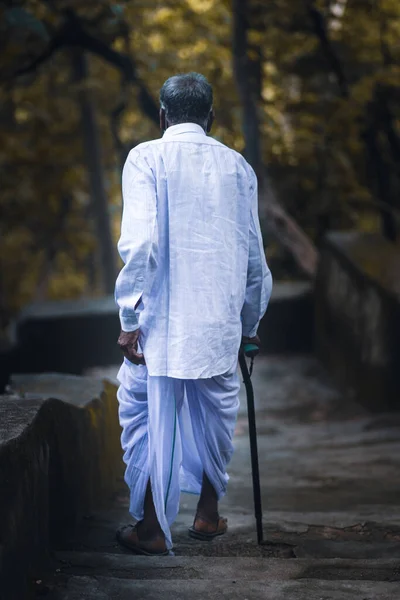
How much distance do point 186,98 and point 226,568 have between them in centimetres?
185

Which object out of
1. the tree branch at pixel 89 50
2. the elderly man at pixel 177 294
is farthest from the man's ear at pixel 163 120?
the tree branch at pixel 89 50

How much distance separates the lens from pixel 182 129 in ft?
12.3

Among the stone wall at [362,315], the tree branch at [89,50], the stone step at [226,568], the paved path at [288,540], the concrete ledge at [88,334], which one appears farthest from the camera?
the concrete ledge at [88,334]

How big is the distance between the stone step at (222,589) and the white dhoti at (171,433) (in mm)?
643

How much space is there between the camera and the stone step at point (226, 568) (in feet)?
10.4

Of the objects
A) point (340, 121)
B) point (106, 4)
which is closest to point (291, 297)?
point (340, 121)

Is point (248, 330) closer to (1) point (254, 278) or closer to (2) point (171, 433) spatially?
(1) point (254, 278)

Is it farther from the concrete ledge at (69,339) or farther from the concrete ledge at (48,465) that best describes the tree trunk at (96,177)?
the concrete ledge at (48,465)

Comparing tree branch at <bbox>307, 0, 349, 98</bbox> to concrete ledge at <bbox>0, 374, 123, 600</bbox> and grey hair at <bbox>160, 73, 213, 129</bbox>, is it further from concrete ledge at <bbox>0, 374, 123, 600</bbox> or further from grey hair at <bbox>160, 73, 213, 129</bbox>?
grey hair at <bbox>160, 73, 213, 129</bbox>

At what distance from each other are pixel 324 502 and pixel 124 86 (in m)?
7.01

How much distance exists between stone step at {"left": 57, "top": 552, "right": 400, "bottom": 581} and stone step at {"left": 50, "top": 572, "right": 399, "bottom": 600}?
0.39 feet

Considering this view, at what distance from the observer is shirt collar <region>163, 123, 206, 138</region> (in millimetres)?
3727

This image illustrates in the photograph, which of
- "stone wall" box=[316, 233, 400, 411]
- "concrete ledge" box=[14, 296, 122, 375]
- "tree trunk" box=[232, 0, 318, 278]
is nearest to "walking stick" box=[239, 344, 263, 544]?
"stone wall" box=[316, 233, 400, 411]

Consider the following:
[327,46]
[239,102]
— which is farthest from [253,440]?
[239,102]
